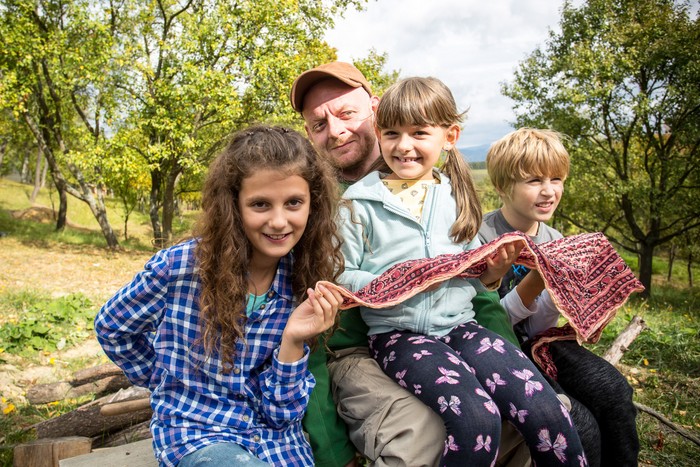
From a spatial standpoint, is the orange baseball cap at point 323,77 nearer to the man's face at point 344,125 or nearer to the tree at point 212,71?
the man's face at point 344,125

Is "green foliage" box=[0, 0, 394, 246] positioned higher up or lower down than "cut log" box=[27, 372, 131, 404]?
higher up

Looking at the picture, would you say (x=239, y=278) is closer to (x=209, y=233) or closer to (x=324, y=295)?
(x=209, y=233)

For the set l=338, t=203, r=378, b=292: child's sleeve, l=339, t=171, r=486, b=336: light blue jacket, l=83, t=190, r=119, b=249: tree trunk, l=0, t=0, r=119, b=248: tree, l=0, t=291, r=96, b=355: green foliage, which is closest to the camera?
l=339, t=171, r=486, b=336: light blue jacket

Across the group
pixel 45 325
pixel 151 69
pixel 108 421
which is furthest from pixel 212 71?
pixel 108 421

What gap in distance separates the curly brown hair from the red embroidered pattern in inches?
15.8

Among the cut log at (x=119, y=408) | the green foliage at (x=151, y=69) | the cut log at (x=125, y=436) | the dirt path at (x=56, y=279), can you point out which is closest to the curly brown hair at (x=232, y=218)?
the cut log at (x=119, y=408)

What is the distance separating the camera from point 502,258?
2.41 meters

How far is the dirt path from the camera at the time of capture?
5.51 m

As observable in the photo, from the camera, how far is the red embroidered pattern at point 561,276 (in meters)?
2.32

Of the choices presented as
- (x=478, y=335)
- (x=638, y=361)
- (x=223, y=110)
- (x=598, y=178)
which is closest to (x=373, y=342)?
(x=478, y=335)

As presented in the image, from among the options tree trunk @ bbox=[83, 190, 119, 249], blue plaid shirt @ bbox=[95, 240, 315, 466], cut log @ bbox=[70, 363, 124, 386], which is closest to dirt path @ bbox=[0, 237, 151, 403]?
tree trunk @ bbox=[83, 190, 119, 249]

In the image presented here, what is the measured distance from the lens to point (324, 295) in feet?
7.00

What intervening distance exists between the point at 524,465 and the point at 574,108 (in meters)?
15.0

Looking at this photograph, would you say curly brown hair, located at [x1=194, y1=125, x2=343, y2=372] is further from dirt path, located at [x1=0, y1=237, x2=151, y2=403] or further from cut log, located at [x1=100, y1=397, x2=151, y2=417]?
dirt path, located at [x1=0, y1=237, x2=151, y2=403]
